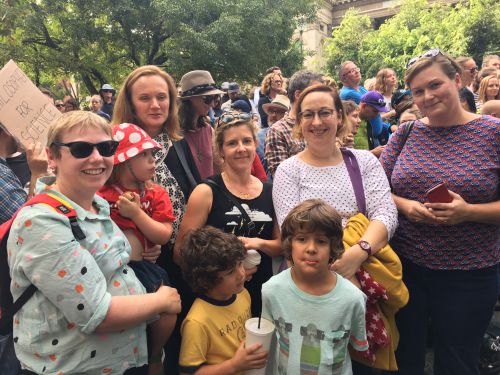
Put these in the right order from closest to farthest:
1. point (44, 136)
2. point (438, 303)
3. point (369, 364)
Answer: point (369, 364)
point (438, 303)
point (44, 136)

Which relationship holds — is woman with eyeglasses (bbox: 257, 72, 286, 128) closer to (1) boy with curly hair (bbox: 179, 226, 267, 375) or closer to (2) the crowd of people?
(2) the crowd of people

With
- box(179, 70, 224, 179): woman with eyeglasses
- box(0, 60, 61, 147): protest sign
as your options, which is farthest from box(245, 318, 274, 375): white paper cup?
box(0, 60, 61, 147): protest sign

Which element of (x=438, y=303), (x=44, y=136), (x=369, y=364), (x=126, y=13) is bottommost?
(x=369, y=364)

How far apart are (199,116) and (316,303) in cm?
207

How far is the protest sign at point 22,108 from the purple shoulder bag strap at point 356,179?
2.33 meters

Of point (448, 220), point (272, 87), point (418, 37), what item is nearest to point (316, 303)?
point (448, 220)

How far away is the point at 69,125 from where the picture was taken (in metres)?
1.73

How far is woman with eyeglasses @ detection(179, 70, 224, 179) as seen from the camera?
3.24 metres

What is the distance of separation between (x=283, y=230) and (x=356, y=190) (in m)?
0.59

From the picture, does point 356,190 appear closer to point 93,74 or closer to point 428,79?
point 428,79

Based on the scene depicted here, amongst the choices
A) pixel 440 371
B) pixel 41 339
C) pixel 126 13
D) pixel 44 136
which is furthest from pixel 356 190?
pixel 126 13

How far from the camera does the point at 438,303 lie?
7.99ft

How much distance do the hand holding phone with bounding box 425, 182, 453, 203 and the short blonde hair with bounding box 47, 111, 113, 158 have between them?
1.81m

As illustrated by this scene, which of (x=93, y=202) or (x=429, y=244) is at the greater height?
(x=93, y=202)
